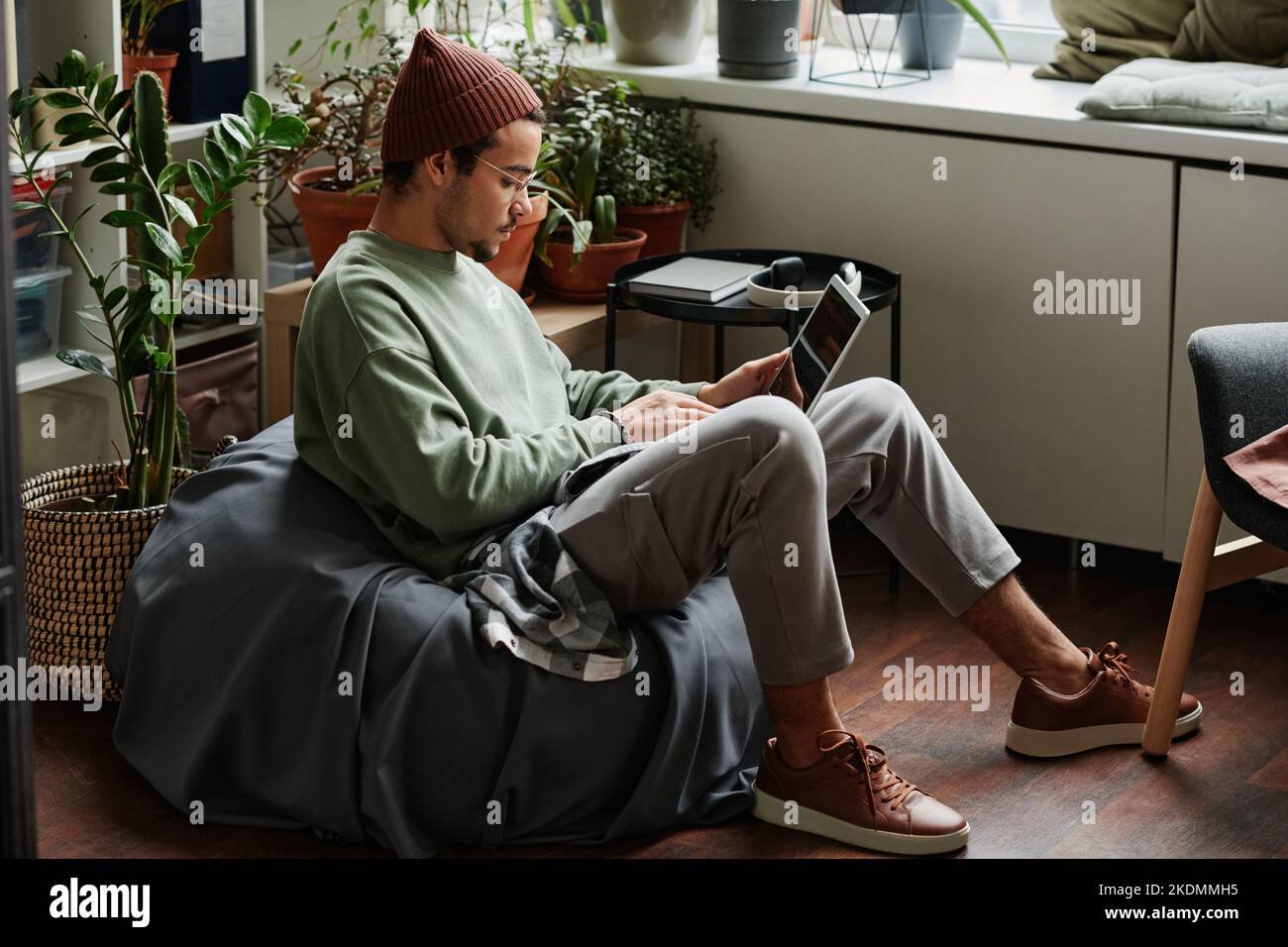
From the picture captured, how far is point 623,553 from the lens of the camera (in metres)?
2.18

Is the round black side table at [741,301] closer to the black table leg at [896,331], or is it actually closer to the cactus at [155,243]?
the black table leg at [896,331]

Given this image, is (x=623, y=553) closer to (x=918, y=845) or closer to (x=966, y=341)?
(x=918, y=845)

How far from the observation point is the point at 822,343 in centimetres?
238

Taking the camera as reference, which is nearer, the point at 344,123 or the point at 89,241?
the point at 89,241

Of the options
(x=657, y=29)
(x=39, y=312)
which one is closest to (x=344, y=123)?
(x=39, y=312)

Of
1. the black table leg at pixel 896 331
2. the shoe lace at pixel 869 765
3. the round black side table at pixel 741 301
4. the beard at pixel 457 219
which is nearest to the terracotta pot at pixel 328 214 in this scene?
the round black side table at pixel 741 301

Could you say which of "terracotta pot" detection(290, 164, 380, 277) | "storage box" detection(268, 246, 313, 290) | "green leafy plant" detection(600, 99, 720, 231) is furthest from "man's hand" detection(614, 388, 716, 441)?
"storage box" detection(268, 246, 313, 290)

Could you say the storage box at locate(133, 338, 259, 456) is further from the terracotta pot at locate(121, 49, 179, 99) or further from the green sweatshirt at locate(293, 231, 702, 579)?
the green sweatshirt at locate(293, 231, 702, 579)

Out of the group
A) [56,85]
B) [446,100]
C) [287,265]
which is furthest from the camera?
[287,265]

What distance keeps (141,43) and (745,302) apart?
109 cm

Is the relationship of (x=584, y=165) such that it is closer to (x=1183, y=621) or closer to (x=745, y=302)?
(x=745, y=302)

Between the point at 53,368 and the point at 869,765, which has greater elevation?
the point at 53,368

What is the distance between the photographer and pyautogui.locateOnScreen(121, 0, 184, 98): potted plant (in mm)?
2826
